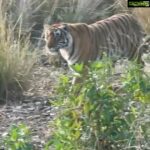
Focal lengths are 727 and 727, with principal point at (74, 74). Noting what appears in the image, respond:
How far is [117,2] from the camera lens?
9453 millimetres

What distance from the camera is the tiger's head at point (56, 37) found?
736cm

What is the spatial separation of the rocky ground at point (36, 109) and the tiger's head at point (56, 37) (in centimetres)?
31

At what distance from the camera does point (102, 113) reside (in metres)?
4.10

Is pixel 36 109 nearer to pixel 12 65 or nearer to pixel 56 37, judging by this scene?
pixel 12 65

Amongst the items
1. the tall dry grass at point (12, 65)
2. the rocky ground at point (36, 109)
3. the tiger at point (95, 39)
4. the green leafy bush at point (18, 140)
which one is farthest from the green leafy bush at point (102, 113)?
the tiger at point (95, 39)

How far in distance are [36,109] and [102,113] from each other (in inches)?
97.6

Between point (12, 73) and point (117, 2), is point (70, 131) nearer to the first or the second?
point (12, 73)

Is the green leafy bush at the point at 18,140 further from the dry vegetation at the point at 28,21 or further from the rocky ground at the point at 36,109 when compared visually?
the dry vegetation at the point at 28,21

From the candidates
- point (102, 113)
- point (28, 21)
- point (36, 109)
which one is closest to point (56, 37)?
point (36, 109)

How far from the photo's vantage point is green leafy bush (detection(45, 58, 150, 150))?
4082 mm

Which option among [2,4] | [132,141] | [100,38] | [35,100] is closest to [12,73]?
[35,100]

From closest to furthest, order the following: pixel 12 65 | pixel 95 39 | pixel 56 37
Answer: pixel 12 65, pixel 56 37, pixel 95 39

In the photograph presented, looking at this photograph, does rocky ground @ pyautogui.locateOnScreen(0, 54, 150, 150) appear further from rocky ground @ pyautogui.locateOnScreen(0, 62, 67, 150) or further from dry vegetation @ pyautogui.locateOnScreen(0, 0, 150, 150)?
dry vegetation @ pyautogui.locateOnScreen(0, 0, 150, 150)

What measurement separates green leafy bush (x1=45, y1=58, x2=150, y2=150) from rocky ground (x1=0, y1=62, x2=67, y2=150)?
1028 mm
